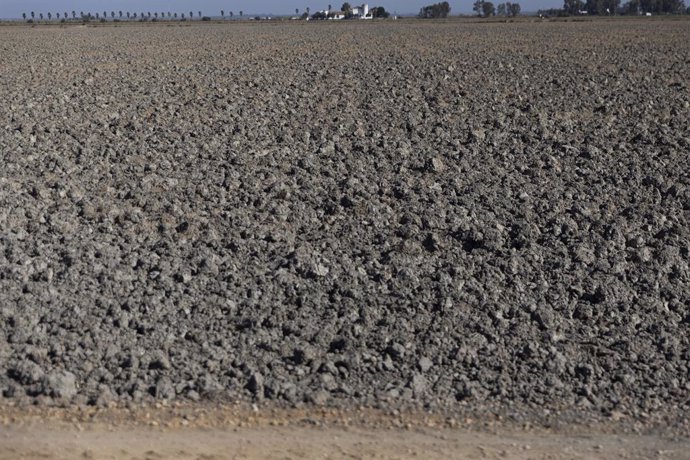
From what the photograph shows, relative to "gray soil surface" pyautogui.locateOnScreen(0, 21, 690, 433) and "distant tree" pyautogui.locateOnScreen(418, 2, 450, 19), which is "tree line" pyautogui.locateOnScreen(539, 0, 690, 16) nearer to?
"distant tree" pyautogui.locateOnScreen(418, 2, 450, 19)

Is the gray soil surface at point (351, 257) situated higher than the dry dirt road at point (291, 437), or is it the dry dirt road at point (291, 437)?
the gray soil surface at point (351, 257)

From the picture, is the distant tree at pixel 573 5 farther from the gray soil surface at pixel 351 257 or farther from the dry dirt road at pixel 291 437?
the dry dirt road at pixel 291 437

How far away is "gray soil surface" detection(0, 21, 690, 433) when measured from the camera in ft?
19.6

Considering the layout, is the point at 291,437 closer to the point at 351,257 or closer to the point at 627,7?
the point at 351,257

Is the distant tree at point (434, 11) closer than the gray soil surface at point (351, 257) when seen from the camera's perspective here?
No

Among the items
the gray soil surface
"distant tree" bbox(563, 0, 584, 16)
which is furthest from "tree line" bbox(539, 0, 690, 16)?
the gray soil surface

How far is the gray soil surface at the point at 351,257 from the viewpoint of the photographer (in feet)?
19.6

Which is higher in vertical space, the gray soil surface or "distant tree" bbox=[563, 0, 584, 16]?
the gray soil surface

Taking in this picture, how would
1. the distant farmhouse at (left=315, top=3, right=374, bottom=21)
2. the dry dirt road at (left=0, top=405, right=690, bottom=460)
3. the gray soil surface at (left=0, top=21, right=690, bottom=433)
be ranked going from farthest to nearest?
the distant farmhouse at (left=315, top=3, right=374, bottom=21)
the gray soil surface at (left=0, top=21, right=690, bottom=433)
the dry dirt road at (left=0, top=405, right=690, bottom=460)

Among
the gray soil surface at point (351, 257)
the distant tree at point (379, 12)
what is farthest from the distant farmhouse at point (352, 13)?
the gray soil surface at point (351, 257)

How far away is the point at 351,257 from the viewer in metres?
8.00

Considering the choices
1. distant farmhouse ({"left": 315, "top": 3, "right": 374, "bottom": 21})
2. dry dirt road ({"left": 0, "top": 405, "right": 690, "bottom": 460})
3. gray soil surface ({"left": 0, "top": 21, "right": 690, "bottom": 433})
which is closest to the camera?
dry dirt road ({"left": 0, "top": 405, "right": 690, "bottom": 460})

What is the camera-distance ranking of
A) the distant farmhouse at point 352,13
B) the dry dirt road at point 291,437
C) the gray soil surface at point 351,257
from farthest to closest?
the distant farmhouse at point 352,13 → the gray soil surface at point 351,257 → the dry dirt road at point 291,437

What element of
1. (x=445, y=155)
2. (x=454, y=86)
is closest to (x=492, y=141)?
(x=445, y=155)
